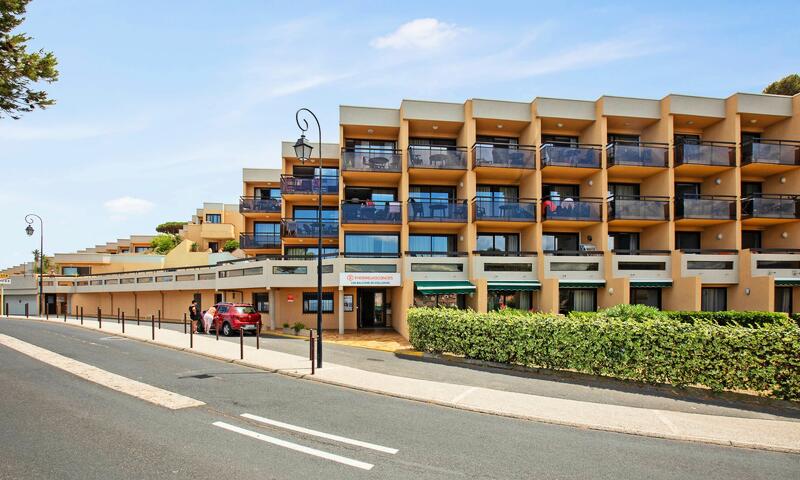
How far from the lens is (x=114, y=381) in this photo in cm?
1064

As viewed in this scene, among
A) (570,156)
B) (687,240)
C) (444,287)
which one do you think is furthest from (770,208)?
(444,287)

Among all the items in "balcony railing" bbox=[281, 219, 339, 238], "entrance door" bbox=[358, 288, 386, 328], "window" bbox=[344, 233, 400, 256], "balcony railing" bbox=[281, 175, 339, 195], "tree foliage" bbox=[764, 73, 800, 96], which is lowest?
"entrance door" bbox=[358, 288, 386, 328]

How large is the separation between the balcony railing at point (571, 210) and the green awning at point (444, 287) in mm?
6430

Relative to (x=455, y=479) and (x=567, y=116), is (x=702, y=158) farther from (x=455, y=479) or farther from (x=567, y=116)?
(x=455, y=479)

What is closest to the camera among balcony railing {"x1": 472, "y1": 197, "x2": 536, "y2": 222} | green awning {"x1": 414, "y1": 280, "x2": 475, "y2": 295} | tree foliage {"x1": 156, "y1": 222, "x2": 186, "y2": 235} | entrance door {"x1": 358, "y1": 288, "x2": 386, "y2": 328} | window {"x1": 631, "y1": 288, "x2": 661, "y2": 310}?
green awning {"x1": 414, "y1": 280, "x2": 475, "y2": 295}

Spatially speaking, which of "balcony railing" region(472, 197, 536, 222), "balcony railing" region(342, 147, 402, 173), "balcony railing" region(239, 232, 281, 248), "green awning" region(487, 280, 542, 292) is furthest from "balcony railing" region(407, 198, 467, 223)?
"balcony railing" region(239, 232, 281, 248)

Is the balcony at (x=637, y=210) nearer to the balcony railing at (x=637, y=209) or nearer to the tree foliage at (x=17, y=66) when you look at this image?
the balcony railing at (x=637, y=209)

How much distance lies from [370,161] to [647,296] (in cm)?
1852

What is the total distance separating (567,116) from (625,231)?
8361mm

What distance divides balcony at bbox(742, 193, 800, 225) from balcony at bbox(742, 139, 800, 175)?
2.04 metres

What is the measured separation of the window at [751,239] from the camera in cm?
2633

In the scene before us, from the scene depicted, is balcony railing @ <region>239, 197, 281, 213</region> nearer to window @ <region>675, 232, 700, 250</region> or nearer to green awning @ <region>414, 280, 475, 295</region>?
green awning @ <region>414, 280, 475, 295</region>

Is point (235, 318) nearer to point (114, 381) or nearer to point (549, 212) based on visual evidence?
point (114, 381)

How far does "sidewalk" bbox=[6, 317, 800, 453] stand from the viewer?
7.29 meters
